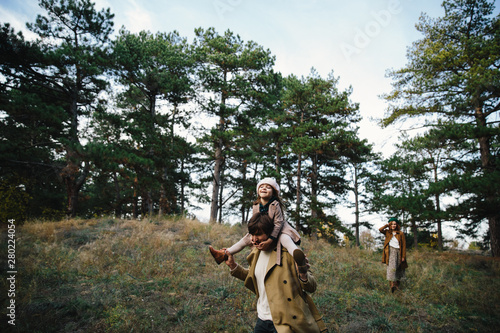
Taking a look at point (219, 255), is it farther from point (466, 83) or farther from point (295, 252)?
point (466, 83)

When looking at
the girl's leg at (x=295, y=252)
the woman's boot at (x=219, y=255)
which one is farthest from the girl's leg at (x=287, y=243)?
the woman's boot at (x=219, y=255)

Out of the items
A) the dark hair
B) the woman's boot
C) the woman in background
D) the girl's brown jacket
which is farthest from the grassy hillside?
the dark hair

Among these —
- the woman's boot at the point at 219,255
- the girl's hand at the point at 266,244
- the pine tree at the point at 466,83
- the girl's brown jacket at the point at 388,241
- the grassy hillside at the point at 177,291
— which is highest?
A: the pine tree at the point at 466,83

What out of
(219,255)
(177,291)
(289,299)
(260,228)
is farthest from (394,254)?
(219,255)

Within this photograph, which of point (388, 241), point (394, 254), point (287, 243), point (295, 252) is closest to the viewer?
point (295, 252)

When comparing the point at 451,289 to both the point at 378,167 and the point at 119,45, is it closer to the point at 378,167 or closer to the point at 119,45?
the point at 119,45

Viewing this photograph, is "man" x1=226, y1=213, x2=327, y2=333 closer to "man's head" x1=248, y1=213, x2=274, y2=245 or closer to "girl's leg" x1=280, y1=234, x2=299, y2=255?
"man's head" x1=248, y1=213, x2=274, y2=245

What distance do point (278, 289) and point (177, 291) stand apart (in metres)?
3.95

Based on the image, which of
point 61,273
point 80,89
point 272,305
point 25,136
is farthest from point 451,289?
point 25,136

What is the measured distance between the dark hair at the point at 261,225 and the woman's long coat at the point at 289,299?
26cm

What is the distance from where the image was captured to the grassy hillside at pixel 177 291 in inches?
169

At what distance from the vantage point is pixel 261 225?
2404 mm

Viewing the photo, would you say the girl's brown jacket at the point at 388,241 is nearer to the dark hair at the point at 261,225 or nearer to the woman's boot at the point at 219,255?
the dark hair at the point at 261,225

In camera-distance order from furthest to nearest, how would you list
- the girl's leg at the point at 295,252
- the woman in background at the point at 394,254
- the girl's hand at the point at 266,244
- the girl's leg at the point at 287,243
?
the woman in background at the point at 394,254, the girl's hand at the point at 266,244, the girl's leg at the point at 287,243, the girl's leg at the point at 295,252
